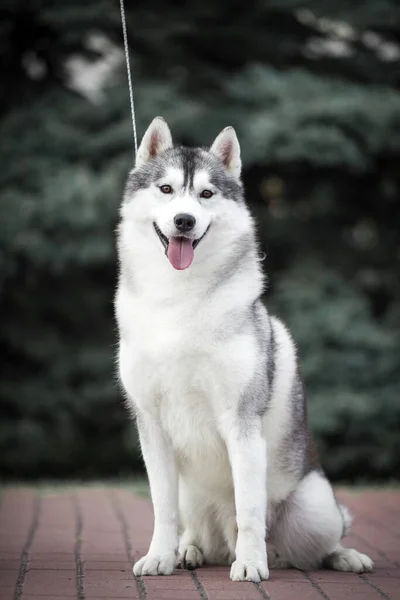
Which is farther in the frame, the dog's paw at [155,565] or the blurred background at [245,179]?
the blurred background at [245,179]

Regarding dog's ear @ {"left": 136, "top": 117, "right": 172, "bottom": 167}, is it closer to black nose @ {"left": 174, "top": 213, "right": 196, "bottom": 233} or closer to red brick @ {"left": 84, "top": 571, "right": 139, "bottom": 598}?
black nose @ {"left": 174, "top": 213, "right": 196, "bottom": 233}

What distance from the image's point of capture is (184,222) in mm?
3928

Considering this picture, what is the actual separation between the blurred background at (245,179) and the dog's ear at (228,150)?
225 inches

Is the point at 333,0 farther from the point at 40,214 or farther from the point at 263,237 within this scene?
the point at 40,214

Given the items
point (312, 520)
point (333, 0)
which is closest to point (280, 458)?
point (312, 520)

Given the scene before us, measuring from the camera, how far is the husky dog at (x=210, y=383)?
3971 mm

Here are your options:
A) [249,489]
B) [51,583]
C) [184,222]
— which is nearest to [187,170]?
[184,222]

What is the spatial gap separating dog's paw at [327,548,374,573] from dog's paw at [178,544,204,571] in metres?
0.64

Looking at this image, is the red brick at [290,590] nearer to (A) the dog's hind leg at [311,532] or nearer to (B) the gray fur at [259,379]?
(A) the dog's hind leg at [311,532]

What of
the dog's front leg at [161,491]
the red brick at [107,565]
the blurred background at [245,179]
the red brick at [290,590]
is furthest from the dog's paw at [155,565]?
the blurred background at [245,179]

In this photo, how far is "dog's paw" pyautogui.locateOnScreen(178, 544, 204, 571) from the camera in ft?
14.1

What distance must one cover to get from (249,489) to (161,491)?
1.38 feet

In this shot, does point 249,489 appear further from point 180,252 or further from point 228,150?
point 228,150

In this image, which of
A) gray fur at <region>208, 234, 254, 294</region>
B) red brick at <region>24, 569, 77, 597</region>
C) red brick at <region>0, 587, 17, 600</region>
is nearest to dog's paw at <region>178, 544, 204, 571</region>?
red brick at <region>24, 569, 77, 597</region>
